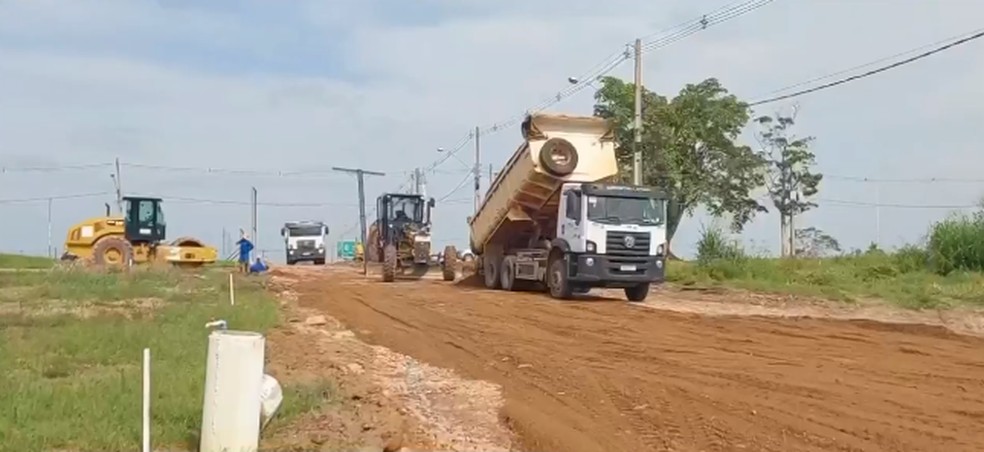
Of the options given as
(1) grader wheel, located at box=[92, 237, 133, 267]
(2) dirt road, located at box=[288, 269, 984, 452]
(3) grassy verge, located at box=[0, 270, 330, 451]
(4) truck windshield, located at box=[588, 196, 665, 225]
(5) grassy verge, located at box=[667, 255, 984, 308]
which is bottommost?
(2) dirt road, located at box=[288, 269, 984, 452]

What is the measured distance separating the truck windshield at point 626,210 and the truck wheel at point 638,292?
5.79 feet

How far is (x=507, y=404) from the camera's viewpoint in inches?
403

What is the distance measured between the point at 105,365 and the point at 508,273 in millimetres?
17982

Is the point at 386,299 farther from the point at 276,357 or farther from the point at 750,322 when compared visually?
the point at 276,357

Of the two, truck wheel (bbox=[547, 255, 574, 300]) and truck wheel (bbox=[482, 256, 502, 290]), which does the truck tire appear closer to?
truck wheel (bbox=[482, 256, 502, 290])

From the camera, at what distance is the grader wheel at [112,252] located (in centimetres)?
3875

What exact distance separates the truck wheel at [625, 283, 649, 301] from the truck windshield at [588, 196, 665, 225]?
1.76 m

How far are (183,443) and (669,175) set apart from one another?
42979mm

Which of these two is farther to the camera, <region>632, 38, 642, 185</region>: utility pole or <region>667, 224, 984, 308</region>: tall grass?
<region>632, 38, 642, 185</region>: utility pole

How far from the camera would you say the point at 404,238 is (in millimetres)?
37250

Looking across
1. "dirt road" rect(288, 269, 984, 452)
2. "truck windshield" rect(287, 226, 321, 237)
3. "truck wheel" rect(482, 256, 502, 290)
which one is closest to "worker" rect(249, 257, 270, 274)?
"truck wheel" rect(482, 256, 502, 290)

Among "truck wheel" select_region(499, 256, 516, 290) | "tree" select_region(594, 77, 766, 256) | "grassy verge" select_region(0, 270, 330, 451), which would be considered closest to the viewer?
"grassy verge" select_region(0, 270, 330, 451)

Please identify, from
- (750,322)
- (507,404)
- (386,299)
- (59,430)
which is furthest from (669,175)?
(59,430)

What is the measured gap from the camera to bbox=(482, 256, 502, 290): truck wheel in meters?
30.4
